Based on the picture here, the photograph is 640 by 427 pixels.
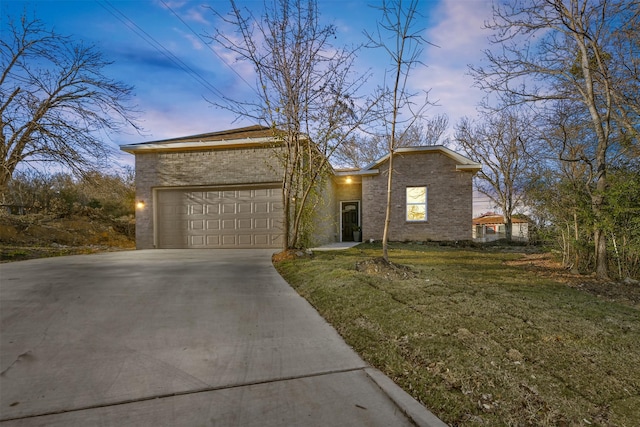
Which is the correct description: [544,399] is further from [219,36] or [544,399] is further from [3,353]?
[219,36]

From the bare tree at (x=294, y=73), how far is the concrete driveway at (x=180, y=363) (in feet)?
13.9

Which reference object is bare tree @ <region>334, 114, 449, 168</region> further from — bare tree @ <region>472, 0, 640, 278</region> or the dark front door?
bare tree @ <region>472, 0, 640, 278</region>

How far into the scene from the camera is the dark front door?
51.9ft

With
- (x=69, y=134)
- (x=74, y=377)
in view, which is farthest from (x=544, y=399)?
(x=69, y=134)

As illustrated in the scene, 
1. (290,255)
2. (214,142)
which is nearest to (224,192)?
(214,142)

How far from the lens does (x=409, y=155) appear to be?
13.6m

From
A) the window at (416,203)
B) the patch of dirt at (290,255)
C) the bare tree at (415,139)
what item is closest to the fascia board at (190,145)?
the patch of dirt at (290,255)

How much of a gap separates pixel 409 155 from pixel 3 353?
517 inches

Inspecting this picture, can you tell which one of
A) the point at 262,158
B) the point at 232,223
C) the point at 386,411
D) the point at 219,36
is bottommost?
the point at 386,411

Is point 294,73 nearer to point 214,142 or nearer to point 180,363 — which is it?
point 214,142

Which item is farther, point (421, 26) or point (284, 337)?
point (421, 26)

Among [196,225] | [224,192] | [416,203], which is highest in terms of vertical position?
[224,192]

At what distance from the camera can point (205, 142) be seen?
11.0 meters

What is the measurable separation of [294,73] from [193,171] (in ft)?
19.0
